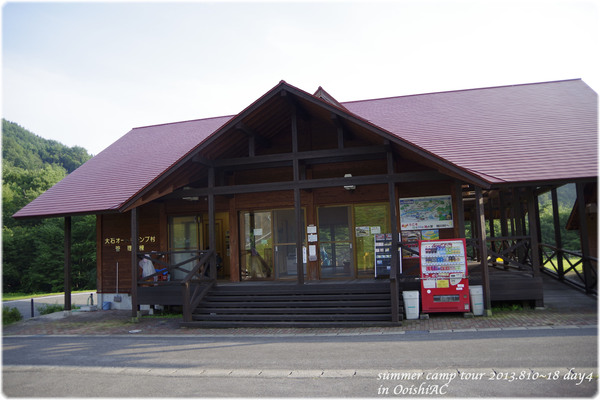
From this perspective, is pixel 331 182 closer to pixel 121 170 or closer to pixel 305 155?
pixel 305 155

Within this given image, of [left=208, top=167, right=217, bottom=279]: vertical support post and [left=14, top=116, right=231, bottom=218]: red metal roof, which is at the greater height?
[left=14, top=116, right=231, bottom=218]: red metal roof

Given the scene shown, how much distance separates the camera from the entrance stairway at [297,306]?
404 inches

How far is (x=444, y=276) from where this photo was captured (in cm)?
1052

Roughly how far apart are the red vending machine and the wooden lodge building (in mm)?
520

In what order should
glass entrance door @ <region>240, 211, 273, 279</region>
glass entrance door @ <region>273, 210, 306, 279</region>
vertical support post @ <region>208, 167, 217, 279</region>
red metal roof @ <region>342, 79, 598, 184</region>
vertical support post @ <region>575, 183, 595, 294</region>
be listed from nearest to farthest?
red metal roof @ <region>342, 79, 598, 184</region> < vertical support post @ <region>575, 183, 595, 294</region> < vertical support post @ <region>208, 167, 217, 279</region> < glass entrance door @ <region>273, 210, 306, 279</region> < glass entrance door @ <region>240, 211, 273, 279</region>

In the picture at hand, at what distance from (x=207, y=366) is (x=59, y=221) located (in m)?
38.5

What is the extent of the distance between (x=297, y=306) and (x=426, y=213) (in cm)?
459

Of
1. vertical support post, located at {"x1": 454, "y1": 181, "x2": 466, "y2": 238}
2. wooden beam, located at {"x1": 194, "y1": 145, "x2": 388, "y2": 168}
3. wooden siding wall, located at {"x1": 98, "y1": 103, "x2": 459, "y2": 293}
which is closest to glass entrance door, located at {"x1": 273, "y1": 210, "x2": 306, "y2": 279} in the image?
wooden siding wall, located at {"x1": 98, "y1": 103, "x2": 459, "y2": 293}

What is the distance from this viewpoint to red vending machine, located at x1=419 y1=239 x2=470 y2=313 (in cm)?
1038

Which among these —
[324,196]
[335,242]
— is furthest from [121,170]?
[335,242]

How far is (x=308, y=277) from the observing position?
14.0 m

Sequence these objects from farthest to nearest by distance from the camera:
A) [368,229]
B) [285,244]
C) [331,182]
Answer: [285,244] → [368,229] → [331,182]

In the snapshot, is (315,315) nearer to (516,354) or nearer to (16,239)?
(516,354)

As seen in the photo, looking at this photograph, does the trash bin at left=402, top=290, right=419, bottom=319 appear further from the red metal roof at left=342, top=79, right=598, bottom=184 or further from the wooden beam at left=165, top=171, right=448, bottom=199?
the red metal roof at left=342, top=79, right=598, bottom=184
